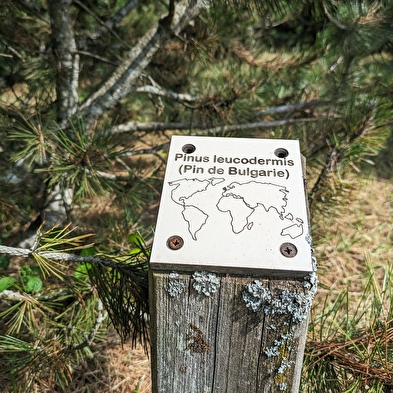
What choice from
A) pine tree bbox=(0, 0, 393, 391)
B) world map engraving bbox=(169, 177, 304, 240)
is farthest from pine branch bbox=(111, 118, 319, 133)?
world map engraving bbox=(169, 177, 304, 240)

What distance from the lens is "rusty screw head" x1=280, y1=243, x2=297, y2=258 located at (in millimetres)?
632

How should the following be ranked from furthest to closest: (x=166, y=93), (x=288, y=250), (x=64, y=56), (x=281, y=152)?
(x=166, y=93), (x=64, y=56), (x=281, y=152), (x=288, y=250)

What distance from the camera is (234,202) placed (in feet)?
2.32

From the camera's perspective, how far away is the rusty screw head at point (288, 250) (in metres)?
0.63

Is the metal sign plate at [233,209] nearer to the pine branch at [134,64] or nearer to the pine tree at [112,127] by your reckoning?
the pine tree at [112,127]

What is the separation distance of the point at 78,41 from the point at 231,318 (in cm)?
145

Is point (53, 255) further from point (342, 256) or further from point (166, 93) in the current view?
point (342, 256)

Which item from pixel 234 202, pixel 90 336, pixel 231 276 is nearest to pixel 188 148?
pixel 234 202

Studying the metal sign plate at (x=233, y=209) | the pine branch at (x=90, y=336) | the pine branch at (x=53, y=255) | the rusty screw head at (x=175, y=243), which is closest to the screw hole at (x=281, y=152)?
the metal sign plate at (x=233, y=209)

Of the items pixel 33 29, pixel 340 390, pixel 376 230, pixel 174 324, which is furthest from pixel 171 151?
pixel 376 230

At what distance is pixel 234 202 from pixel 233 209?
0.06 feet

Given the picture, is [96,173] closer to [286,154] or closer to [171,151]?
[171,151]

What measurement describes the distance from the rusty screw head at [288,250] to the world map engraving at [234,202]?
0.8 inches

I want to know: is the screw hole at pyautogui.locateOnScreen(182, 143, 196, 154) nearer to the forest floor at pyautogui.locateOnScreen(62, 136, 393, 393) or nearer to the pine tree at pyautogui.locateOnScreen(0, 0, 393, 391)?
the pine tree at pyautogui.locateOnScreen(0, 0, 393, 391)
